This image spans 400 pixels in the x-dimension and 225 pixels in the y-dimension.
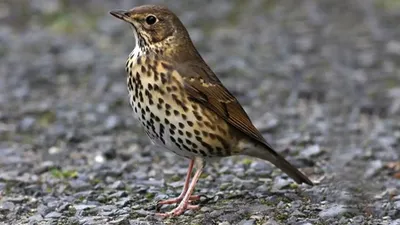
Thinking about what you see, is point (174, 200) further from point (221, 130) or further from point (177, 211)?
point (221, 130)

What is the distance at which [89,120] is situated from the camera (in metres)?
11.1

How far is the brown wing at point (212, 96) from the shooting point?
7.24m

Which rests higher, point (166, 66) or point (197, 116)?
point (166, 66)

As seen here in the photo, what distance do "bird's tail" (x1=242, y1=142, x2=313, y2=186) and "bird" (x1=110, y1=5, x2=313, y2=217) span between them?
0.01 meters

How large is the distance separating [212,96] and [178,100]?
17.1 inches

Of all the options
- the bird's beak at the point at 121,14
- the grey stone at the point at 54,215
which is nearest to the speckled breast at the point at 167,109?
the bird's beak at the point at 121,14

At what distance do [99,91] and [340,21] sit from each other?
5052 mm

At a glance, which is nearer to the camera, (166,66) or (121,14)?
(166,66)

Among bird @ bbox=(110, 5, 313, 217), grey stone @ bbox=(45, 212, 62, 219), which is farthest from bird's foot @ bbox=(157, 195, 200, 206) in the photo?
grey stone @ bbox=(45, 212, 62, 219)

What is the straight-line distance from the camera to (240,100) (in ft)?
38.7

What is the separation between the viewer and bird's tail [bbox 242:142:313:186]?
775 centimetres

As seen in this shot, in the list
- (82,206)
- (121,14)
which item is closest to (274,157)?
(82,206)

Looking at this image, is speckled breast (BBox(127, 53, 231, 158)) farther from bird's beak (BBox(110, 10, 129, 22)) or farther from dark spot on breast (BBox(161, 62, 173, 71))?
bird's beak (BBox(110, 10, 129, 22))

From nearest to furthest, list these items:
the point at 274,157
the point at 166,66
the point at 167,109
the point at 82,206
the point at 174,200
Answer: the point at 167,109
the point at 166,66
the point at 174,200
the point at 82,206
the point at 274,157
